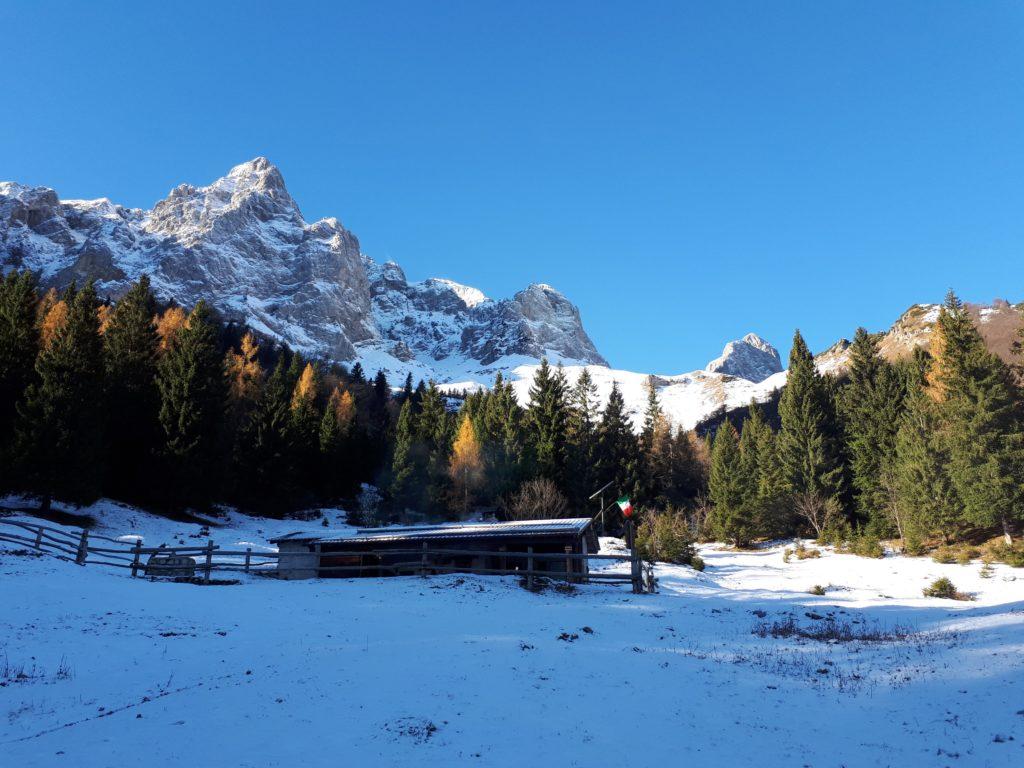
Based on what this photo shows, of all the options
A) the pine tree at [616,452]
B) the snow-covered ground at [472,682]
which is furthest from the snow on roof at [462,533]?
the pine tree at [616,452]

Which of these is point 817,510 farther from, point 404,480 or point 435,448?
point 435,448

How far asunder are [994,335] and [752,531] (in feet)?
213

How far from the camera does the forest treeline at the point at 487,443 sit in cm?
3644

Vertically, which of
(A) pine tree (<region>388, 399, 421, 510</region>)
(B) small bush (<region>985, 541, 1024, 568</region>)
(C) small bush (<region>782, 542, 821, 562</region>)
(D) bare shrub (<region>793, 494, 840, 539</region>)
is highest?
(A) pine tree (<region>388, 399, 421, 510</region>)

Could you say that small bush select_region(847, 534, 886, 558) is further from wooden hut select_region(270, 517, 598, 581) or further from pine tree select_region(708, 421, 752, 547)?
wooden hut select_region(270, 517, 598, 581)

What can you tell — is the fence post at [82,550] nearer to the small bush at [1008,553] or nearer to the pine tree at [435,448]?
the pine tree at [435,448]

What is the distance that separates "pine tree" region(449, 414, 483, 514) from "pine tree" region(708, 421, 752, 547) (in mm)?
23917

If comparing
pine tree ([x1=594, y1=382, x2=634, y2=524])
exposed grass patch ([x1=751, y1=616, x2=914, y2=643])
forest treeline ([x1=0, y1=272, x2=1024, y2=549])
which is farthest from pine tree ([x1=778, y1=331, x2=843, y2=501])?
exposed grass patch ([x1=751, y1=616, x2=914, y2=643])

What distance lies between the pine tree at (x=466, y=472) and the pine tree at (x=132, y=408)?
86.4ft

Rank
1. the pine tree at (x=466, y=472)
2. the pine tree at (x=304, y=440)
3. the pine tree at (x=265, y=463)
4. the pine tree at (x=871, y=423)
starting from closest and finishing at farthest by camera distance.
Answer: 1. the pine tree at (x=871, y=423)
2. the pine tree at (x=265, y=463)
3. the pine tree at (x=466, y=472)
4. the pine tree at (x=304, y=440)

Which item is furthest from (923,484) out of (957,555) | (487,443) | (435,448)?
(435,448)

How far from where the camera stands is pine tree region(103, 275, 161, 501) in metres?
41.3

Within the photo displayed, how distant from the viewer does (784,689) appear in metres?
10.5

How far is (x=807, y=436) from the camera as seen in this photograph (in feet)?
182
